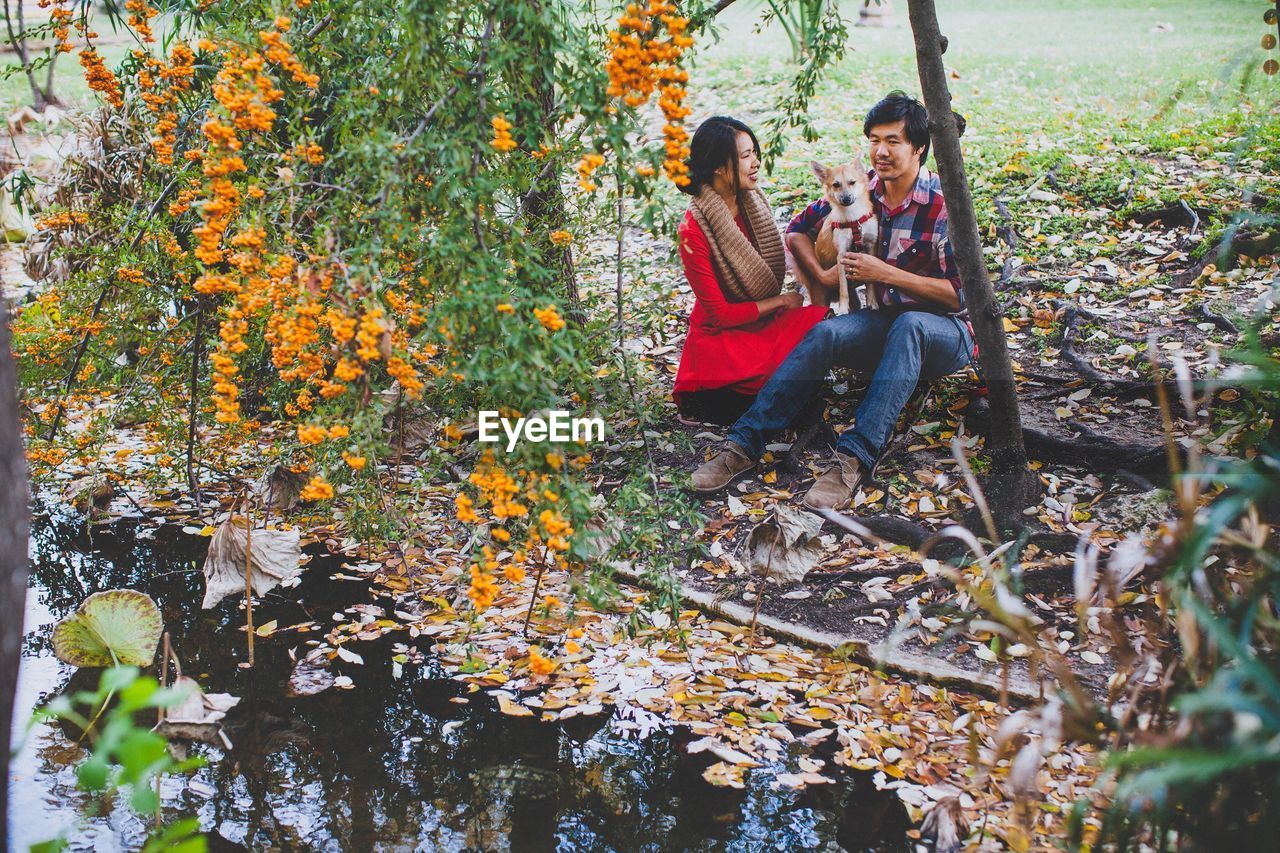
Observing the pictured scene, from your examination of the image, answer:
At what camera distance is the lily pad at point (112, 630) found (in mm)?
2984

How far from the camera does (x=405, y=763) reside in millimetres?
2654

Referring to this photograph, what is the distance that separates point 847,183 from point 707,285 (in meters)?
0.67

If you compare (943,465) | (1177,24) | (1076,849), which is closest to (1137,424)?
(943,465)

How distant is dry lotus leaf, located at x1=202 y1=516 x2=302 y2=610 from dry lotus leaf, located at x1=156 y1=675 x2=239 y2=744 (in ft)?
1.66

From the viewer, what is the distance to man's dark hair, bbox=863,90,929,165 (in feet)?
11.8

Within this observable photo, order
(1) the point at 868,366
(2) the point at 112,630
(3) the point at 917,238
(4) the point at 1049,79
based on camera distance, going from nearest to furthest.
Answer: (2) the point at 112,630
(3) the point at 917,238
(1) the point at 868,366
(4) the point at 1049,79

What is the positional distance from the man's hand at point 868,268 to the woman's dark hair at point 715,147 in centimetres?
57

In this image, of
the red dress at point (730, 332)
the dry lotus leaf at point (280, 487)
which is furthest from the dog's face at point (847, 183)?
the dry lotus leaf at point (280, 487)

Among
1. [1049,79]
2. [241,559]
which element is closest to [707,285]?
[241,559]

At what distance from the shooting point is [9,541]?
5.13 ft

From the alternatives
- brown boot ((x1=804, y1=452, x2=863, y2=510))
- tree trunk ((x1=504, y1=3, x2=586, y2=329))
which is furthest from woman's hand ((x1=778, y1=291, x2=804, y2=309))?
tree trunk ((x1=504, y1=3, x2=586, y2=329))

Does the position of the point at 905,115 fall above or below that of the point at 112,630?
above

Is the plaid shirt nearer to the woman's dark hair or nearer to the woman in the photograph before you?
the woman

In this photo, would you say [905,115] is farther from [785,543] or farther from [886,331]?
[785,543]
